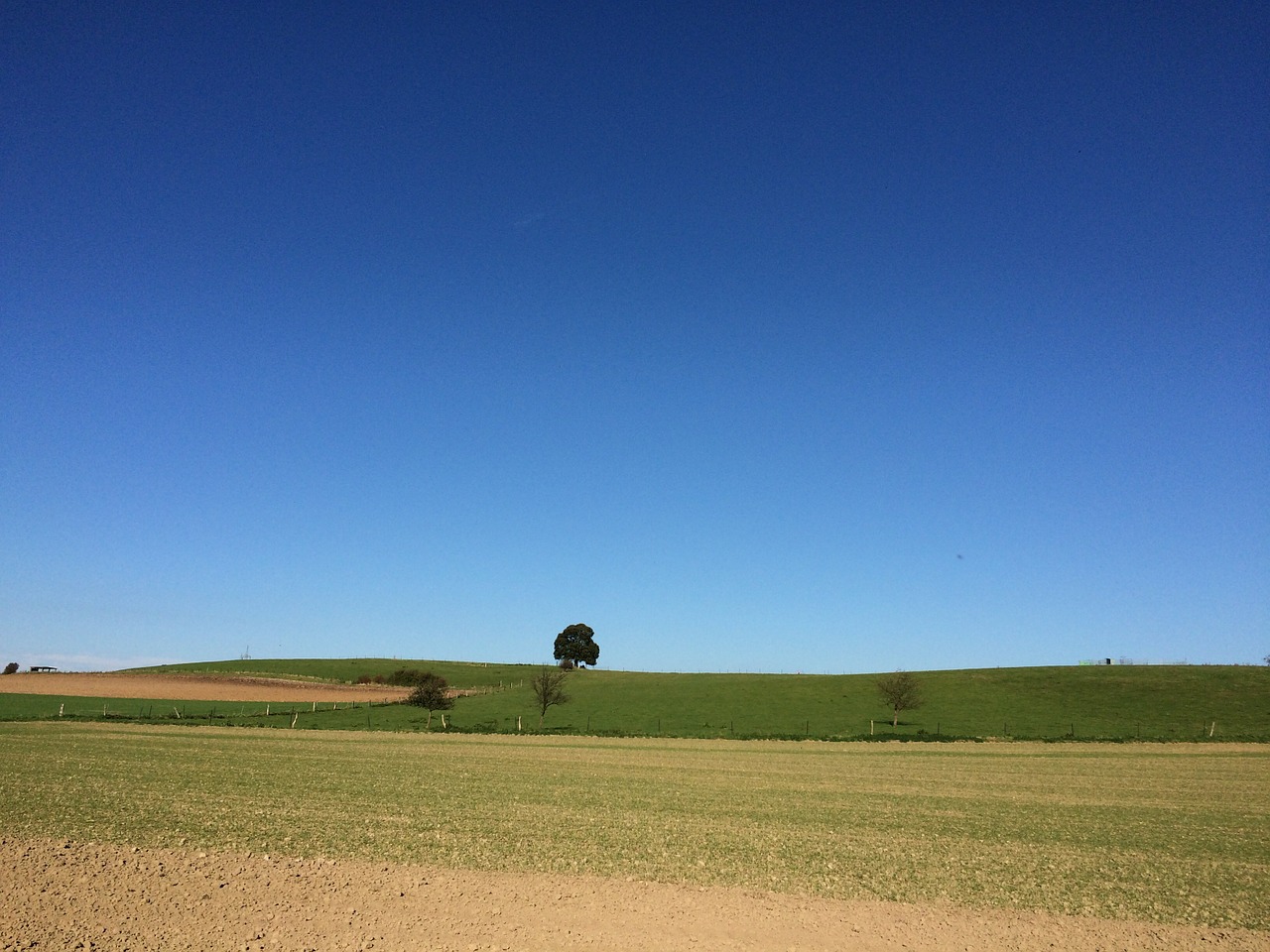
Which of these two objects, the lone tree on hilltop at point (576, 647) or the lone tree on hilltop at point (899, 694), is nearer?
the lone tree on hilltop at point (899, 694)

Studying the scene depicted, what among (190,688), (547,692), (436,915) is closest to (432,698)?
(547,692)

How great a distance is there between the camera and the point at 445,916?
12445mm

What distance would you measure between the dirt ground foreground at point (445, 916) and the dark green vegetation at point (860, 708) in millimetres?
57270

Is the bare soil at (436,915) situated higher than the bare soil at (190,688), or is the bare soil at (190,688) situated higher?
the bare soil at (436,915)

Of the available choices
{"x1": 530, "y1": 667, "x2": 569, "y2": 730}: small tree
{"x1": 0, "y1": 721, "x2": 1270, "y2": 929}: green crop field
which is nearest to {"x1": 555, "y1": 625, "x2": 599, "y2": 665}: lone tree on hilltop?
{"x1": 530, "y1": 667, "x2": 569, "y2": 730}: small tree

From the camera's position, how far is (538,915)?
1263 cm

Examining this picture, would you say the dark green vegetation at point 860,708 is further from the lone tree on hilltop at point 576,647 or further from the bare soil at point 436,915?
the bare soil at point 436,915

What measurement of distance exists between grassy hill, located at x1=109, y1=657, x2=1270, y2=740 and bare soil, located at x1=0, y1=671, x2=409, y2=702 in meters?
17.4

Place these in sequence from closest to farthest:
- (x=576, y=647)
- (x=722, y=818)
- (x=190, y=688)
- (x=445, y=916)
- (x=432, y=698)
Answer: (x=445, y=916)
(x=722, y=818)
(x=432, y=698)
(x=190, y=688)
(x=576, y=647)

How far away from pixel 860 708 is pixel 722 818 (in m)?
71.4

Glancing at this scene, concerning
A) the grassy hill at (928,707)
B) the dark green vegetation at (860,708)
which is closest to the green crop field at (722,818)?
the grassy hill at (928,707)

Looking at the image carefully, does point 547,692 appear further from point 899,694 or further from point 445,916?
point 445,916

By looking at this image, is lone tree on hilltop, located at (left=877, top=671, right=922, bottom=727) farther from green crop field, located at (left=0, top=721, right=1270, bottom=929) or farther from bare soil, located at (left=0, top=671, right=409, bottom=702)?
bare soil, located at (left=0, top=671, right=409, bottom=702)

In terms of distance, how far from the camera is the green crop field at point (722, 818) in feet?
51.0
